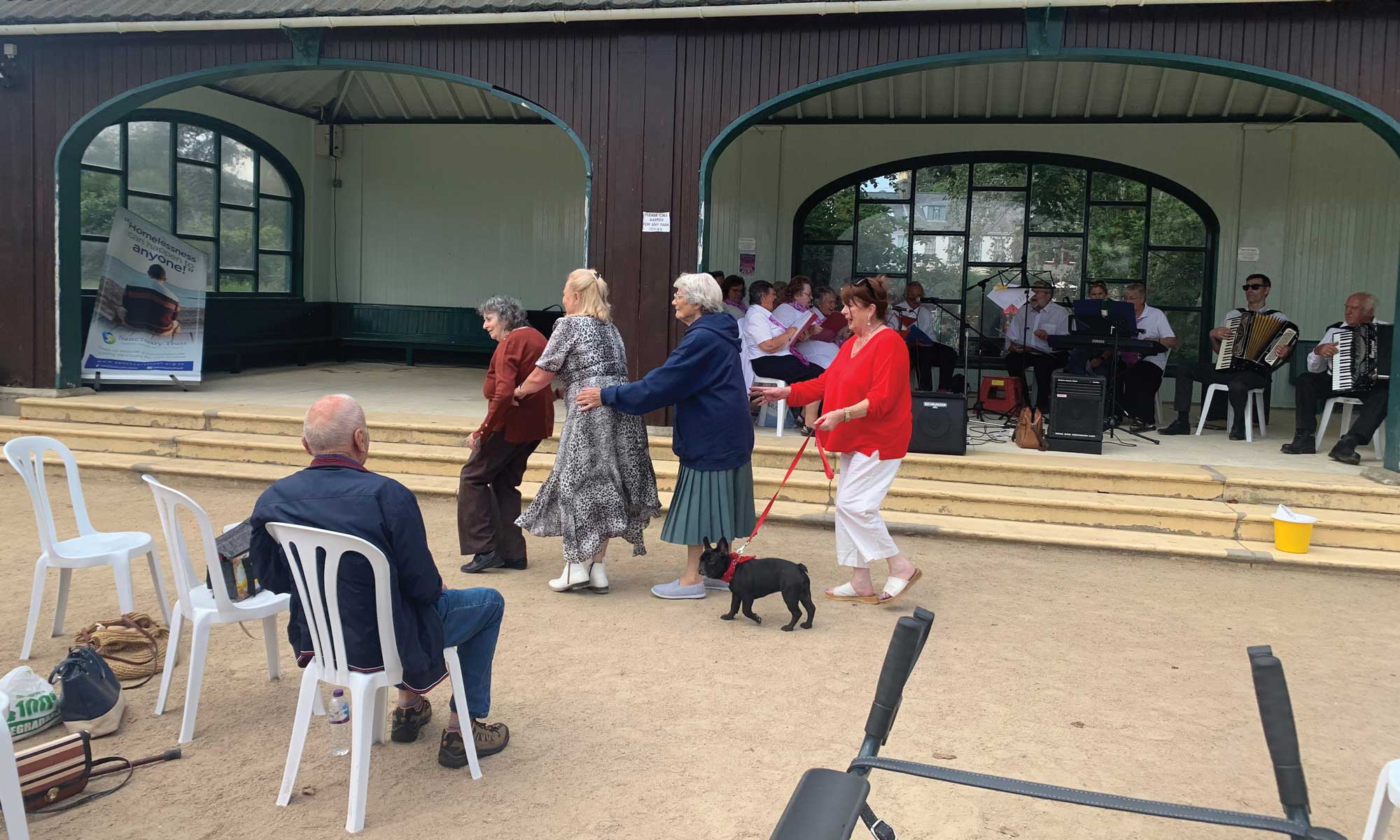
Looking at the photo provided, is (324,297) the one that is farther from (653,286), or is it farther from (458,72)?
(653,286)

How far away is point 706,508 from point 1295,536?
147 inches

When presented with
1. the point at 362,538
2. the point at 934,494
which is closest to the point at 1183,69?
the point at 934,494

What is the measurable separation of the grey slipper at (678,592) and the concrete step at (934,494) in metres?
2.09

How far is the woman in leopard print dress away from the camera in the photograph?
5.63 m

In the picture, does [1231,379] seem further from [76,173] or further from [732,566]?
[76,173]

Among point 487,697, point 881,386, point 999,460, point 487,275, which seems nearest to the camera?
point 487,697

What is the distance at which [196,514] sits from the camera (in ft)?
12.4

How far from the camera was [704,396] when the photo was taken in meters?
5.51

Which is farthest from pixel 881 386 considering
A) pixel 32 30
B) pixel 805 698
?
pixel 32 30

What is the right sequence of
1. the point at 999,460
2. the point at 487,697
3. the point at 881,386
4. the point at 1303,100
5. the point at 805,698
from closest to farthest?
1. the point at 487,697
2. the point at 805,698
3. the point at 881,386
4. the point at 999,460
5. the point at 1303,100

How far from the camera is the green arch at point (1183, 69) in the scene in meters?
7.66

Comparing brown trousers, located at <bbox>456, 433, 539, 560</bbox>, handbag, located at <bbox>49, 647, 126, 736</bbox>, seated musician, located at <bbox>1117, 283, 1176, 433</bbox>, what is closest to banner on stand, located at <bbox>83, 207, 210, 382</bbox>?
brown trousers, located at <bbox>456, 433, 539, 560</bbox>

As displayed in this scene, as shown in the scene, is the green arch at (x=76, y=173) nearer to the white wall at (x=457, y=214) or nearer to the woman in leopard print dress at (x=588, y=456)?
the woman in leopard print dress at (x=588, y=456)

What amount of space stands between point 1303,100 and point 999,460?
6625 mm
